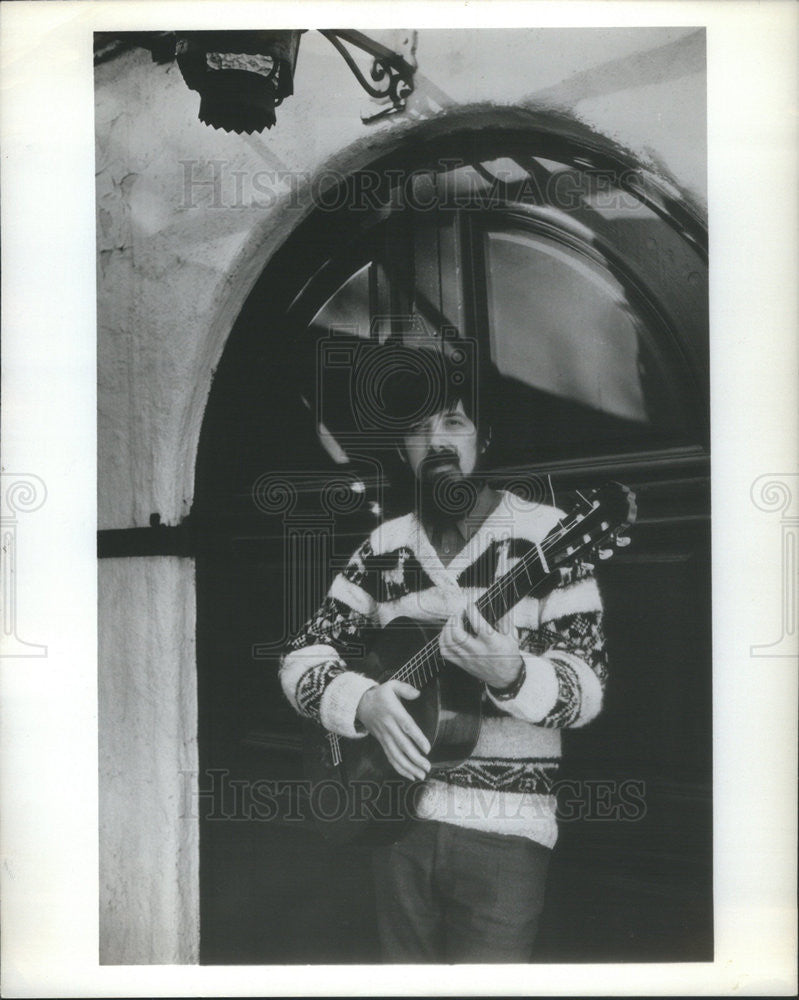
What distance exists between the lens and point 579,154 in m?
2.25

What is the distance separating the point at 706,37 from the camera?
2248mm

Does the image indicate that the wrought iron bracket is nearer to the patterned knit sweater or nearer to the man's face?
the man's face

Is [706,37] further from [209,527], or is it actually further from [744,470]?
[209,527]

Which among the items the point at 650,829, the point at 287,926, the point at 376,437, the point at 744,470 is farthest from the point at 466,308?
the point at 287,926

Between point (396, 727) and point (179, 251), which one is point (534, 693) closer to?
point (396, 727)

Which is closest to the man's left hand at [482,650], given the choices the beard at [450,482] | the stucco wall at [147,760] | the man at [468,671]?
the man at [468,671]

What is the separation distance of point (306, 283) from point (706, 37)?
41.8 inches

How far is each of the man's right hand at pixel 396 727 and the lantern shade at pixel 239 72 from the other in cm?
131

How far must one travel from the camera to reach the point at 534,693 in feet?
7.34

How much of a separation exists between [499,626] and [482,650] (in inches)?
2.6

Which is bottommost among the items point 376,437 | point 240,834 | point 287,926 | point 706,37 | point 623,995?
point 623,995

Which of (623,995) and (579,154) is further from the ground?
(579,154)

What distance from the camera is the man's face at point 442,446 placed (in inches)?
88.1

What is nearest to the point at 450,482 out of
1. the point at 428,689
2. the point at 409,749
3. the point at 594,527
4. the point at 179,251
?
the point at 594,527
